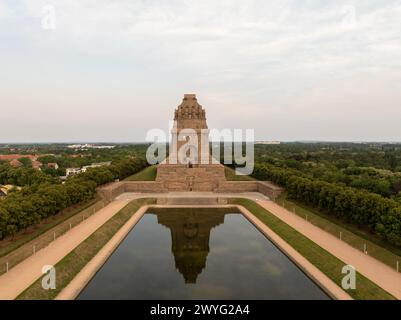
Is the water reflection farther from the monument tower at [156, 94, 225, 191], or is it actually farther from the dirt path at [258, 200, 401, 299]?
the monument tower at [156, 94, 225, 191]

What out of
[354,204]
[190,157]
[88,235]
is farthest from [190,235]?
[190,157]

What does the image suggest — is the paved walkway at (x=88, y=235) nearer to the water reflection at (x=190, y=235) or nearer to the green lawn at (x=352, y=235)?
the green lawn at (x=352, y=235)

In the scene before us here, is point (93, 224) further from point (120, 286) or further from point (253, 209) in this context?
point (253, 209)

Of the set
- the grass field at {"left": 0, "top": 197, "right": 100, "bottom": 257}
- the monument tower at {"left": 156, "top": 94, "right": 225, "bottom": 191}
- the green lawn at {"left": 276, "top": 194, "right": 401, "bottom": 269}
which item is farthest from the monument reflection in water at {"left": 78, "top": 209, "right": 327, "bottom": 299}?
the monument tower at {"left": 156, "top": 94, "right": 225, "bottom": 191}

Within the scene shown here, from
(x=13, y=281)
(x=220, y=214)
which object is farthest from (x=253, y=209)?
(x=13, y=281)

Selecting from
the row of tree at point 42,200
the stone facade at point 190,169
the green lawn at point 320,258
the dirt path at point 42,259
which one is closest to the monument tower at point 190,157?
the stone facade at point 190,169
